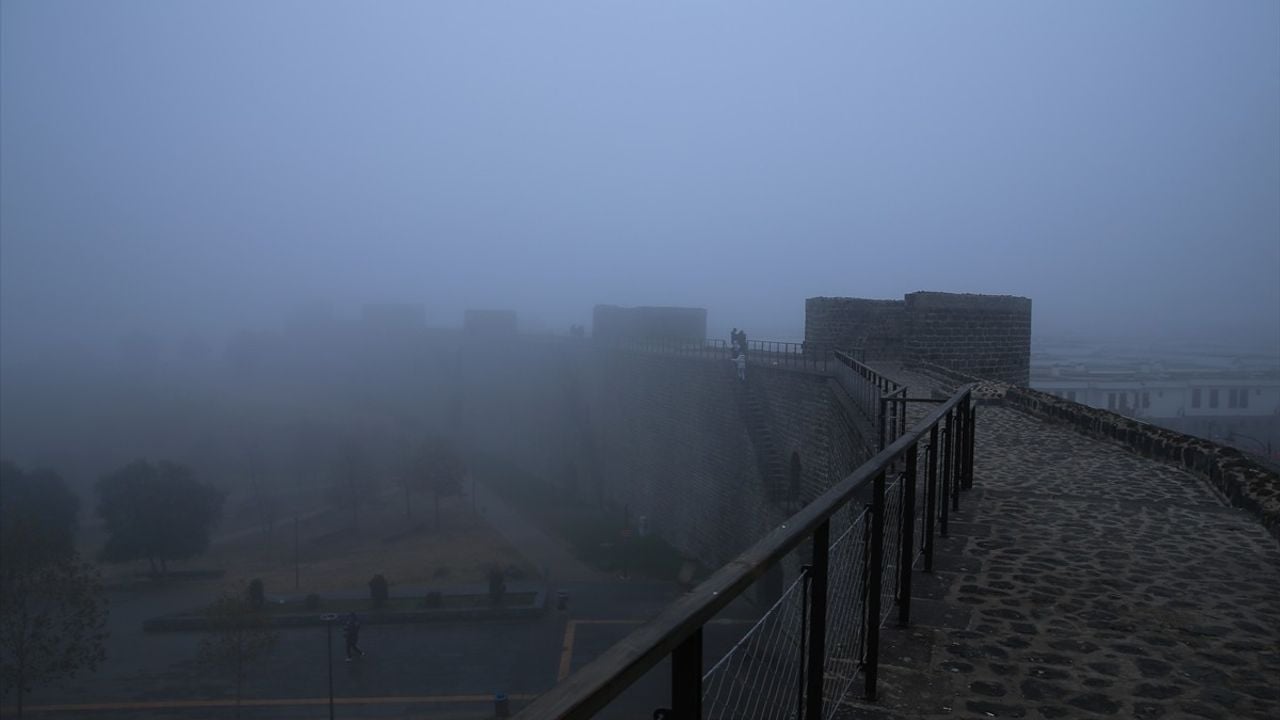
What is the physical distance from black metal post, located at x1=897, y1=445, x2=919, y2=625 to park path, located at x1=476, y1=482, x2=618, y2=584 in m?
18.2

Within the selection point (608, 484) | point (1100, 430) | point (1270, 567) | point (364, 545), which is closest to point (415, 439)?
point (364, 545)

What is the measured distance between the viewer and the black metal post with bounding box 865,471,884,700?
2775 millimetres

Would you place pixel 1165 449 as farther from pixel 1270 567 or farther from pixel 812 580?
pixel 812 580

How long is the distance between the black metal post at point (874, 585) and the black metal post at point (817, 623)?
1.77ft

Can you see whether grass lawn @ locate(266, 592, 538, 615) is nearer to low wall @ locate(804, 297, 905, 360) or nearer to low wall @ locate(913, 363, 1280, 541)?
low wall @ locate(804, 297, 905, 360)

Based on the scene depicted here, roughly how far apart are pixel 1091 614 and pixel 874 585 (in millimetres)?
1678

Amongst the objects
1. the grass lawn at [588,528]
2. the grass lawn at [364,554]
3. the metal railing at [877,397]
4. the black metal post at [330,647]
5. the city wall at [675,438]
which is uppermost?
the metal railing at [877,397]

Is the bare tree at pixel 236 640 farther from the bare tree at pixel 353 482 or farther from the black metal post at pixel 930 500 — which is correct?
the black metal post at pixel 930 500

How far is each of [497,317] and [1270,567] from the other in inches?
2126

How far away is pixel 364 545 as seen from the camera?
29.7 meters

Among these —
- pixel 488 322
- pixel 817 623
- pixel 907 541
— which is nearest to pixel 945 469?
pixel 907 541

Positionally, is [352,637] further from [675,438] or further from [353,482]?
[353,482]

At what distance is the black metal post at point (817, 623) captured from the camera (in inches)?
86.8

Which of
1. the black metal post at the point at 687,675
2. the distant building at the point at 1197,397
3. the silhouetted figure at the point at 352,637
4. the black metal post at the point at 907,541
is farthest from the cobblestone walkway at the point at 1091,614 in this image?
the distant building at the point at 1197,397
